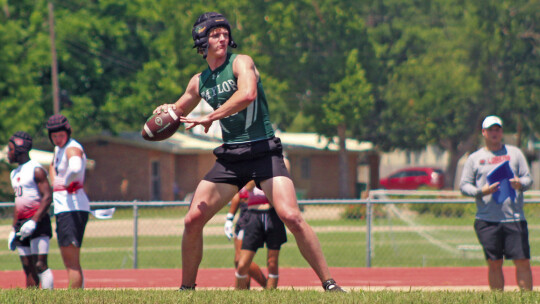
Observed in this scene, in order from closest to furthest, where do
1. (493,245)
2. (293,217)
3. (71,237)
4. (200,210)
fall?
(293,217), (200,210), (71,237), (493,245)

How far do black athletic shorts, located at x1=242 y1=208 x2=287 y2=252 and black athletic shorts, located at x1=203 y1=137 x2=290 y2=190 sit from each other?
3235 millimetres

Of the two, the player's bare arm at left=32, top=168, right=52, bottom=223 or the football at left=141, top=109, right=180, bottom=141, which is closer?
the football at left=141, top=109, right=180, bottom=141

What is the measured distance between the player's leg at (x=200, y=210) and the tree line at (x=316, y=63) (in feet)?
96.2

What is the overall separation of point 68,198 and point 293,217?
10.6ft

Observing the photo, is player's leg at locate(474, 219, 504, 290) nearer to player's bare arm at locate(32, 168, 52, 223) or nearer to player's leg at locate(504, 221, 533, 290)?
player's leg at locate(504, 221, 533, 290)

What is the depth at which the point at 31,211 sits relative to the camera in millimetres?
9562

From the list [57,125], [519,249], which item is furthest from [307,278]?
[57,125]

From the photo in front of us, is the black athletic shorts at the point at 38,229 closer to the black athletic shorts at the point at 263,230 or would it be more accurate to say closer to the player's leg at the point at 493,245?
the black athletic shorts at the point at 263,230

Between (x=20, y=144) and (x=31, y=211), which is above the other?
(x=20, y=144)

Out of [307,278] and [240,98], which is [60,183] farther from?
[307,278]

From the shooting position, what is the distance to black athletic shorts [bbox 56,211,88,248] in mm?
9117

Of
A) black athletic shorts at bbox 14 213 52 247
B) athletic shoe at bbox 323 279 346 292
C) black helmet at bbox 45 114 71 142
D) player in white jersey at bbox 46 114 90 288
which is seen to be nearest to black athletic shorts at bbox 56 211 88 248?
player in white jersey at bbox 46 114 90 288

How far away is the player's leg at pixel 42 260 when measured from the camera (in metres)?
A: 9.42

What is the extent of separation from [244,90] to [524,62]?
52.2m
